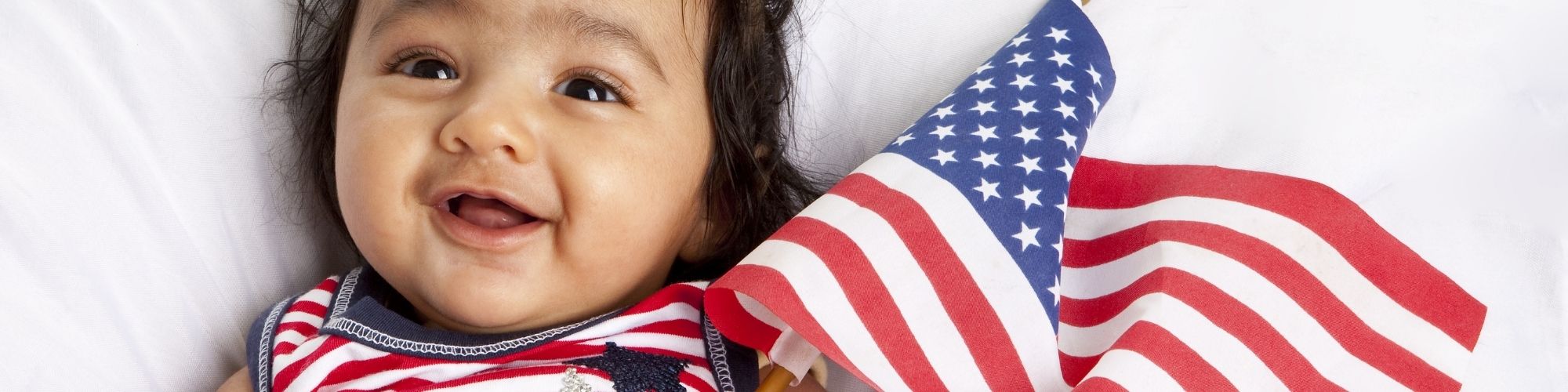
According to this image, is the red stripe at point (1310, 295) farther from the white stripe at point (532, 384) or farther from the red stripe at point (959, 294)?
the white stripe at point (532, 384)

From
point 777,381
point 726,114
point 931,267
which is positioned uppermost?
point 726,114

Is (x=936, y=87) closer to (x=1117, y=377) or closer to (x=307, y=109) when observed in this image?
(x=1117, y=377)

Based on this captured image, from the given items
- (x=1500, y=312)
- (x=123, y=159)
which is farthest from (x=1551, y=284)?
(x=123, y=159)

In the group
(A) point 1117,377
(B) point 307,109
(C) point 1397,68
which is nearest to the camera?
(A) point 1117,377

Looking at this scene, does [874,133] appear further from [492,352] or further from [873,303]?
[492,352]

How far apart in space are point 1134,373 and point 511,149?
0.61 metres

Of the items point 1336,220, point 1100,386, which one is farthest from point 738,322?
point 1336,220

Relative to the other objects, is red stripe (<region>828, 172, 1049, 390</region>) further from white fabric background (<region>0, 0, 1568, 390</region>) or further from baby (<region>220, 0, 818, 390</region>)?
white fabric background (<region>0, 0, 1568, 390</region>)

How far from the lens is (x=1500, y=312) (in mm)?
1252

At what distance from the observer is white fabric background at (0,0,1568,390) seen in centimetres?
109

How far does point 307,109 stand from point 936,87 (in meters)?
0.76

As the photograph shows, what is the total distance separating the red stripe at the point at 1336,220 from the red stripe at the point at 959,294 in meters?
0.29

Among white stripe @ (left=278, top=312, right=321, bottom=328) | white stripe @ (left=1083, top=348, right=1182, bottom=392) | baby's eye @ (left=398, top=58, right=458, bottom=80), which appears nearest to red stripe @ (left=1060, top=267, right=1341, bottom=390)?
white stripe @ (left=1083, top=348, right=1182, bottom=392)

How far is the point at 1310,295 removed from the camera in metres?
1.19
